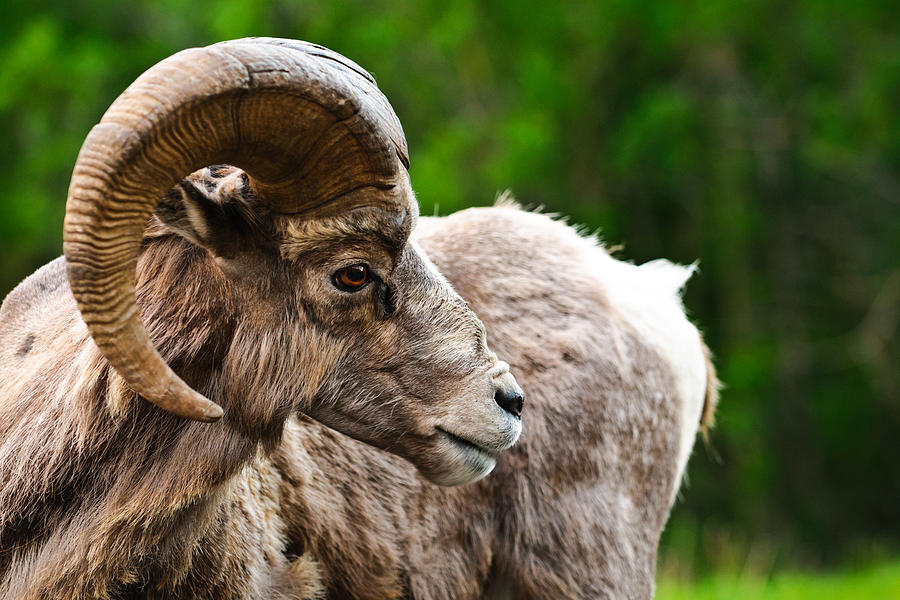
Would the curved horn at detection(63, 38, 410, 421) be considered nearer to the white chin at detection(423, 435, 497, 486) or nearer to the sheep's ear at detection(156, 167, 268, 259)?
A: the sheep's ear at detection(156, 167, 268, 259)

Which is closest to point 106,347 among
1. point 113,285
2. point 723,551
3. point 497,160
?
point 113,285

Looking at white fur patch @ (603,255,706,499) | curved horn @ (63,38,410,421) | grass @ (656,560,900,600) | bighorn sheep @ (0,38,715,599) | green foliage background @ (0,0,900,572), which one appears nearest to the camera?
curved horn @ (63,38,410,421)

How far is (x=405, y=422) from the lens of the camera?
3.54m

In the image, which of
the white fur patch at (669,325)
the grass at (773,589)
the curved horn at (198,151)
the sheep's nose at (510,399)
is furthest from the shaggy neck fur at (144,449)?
the grass at (773,589)

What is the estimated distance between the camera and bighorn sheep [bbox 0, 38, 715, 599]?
2920 millimetres

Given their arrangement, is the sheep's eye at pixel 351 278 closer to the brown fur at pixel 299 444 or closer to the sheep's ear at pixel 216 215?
the brown fur at pixel 299 444

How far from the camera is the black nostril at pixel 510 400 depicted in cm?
361

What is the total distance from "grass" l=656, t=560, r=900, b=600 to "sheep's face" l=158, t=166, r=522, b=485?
5383 mm

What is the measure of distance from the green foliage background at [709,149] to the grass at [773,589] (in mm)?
5683

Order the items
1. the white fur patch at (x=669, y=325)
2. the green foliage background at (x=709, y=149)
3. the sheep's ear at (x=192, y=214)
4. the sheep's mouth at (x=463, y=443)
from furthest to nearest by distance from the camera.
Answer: the green foliage background at (x=709, y=149)
the white fur patch at (x=669, y=325)
the sheep's mouth at (x=463, y=443)
the sheep's ear at (x=192, y=214)

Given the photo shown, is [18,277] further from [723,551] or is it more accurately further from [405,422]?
[405,422]

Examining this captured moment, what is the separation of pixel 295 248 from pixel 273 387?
46 cm

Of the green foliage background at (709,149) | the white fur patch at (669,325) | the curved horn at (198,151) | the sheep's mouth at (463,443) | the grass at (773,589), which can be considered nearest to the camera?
the curved horn at (198,151)

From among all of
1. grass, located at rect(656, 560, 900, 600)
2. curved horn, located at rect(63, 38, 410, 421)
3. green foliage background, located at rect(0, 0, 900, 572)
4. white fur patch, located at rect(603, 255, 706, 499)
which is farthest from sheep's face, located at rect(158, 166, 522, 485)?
green foliage background, located at rect(0, 0, 900, 572)
